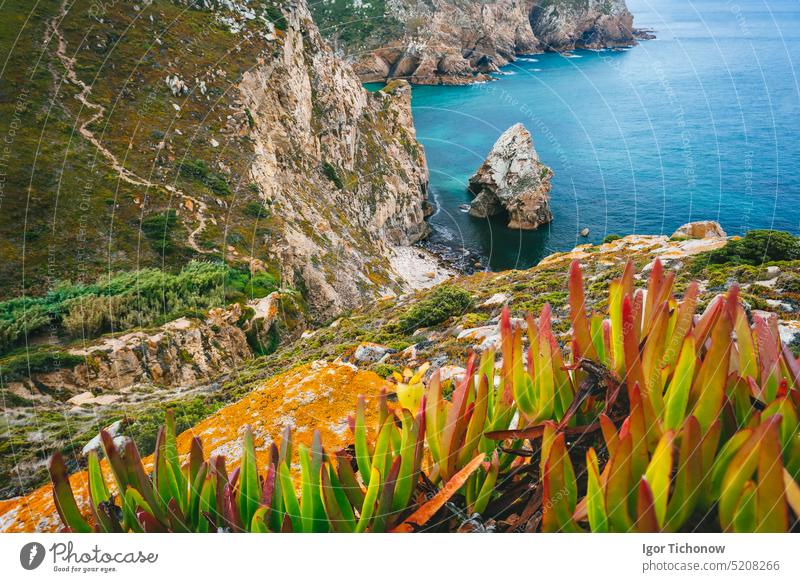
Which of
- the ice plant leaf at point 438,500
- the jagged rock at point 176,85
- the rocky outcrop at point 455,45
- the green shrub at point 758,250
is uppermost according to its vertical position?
the rocky outcrop at point 455,45

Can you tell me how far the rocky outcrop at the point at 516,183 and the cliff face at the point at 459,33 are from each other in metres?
13.9

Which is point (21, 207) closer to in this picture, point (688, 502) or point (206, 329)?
point (206, 329)

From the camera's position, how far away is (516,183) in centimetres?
6116

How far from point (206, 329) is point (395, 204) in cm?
4125

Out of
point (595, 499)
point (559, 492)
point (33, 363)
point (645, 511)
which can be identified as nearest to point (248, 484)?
point (559, 492)

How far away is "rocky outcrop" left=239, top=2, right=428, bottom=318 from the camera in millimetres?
22219

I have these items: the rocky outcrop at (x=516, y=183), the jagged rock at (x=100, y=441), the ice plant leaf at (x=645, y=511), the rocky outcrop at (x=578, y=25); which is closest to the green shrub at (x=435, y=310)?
the jagged rock at (x=100, y=441)

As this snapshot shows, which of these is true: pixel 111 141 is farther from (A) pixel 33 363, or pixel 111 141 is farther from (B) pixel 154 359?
(A) pixel 33 363

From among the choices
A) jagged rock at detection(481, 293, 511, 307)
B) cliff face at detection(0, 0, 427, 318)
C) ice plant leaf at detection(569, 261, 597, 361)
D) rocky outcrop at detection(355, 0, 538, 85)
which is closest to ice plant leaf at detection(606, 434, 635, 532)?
ice plant leaf at detection(569, 261, 597, 361)

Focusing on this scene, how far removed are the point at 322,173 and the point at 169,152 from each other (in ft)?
46.5

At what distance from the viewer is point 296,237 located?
21953 mm

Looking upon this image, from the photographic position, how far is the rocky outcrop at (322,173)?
72.9 feet

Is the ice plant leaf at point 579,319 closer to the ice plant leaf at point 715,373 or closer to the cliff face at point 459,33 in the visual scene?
the ice plant leaf at point 715,373
